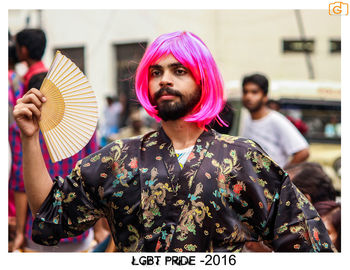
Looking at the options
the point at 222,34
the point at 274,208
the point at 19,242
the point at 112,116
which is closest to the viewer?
the point at 274,208

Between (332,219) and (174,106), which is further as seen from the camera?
(332,219)

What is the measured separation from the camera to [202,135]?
2.12m

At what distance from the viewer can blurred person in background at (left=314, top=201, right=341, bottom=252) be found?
9.96 ft

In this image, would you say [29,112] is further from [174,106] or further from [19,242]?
[19,242]

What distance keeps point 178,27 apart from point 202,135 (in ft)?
39.0

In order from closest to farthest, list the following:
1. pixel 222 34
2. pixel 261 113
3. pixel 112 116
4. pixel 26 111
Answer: pixel 26 111, pixel 261 113, pixel 112 116, pixel 222 34

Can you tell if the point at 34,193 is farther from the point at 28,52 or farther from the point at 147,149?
the point at 28,52

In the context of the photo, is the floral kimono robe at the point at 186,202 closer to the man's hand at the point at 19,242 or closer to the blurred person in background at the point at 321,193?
the blurred person in background at the point at 321,193

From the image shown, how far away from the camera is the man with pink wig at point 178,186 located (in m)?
1.95

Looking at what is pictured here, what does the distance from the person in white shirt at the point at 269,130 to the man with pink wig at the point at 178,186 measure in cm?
247

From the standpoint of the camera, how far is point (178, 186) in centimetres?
198

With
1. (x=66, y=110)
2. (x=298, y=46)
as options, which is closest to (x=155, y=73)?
(x=66, y=110)

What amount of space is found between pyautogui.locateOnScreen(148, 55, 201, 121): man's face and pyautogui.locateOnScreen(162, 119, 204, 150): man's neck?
7cm

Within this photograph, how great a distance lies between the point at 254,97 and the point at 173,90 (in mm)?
2897
